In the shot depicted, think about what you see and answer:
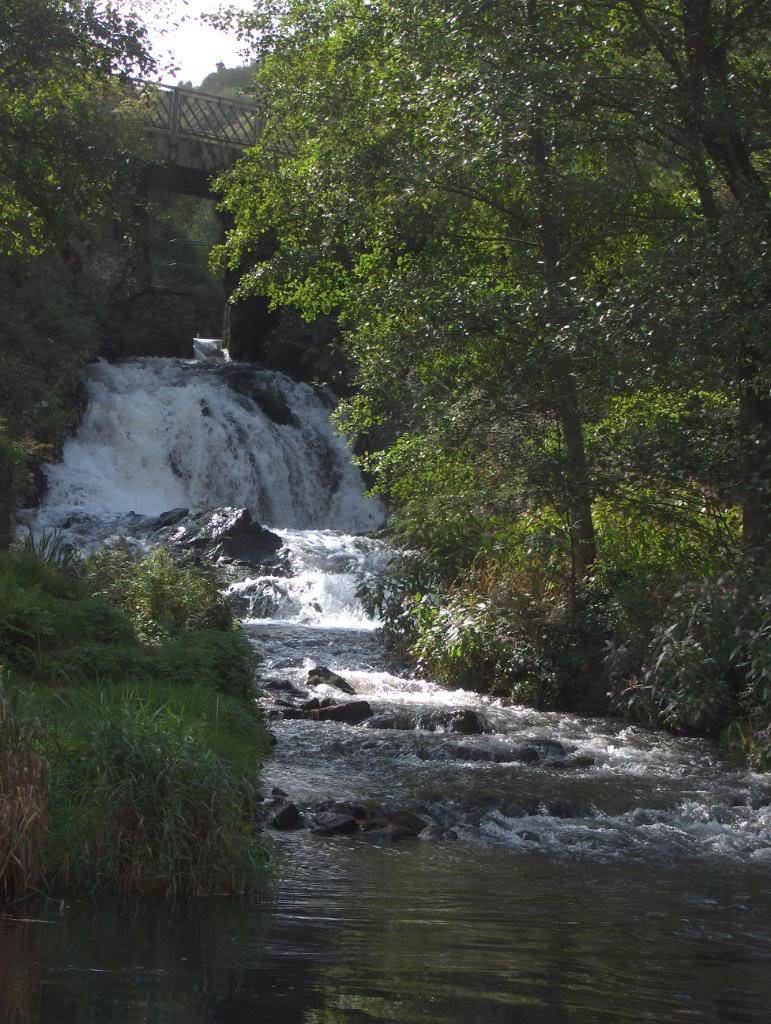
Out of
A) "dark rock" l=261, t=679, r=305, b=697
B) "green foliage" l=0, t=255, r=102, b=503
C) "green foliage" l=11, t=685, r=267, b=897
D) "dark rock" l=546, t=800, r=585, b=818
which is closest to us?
"green foliage" l=11, t=685, r=267, b=897

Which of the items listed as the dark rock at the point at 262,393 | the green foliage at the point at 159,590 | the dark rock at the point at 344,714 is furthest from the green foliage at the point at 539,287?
the dark rock at the point at 262,393

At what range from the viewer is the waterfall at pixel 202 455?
2611cm

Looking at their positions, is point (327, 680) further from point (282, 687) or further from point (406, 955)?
point (406, 955)

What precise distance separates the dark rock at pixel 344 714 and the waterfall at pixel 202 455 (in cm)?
1294

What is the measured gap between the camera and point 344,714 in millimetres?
12367

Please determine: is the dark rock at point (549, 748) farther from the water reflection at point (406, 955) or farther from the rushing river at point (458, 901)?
the water reflection at point (406, 955)

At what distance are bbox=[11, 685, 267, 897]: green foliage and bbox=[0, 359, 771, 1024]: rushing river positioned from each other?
20 cm

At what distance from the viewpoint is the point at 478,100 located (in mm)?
11469

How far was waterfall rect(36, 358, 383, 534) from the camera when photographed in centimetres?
2611

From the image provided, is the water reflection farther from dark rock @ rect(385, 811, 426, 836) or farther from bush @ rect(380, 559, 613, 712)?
bush @ rect(380, 559, 613, 712)

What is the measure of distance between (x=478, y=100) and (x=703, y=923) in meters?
8.07

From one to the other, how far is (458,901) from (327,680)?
26.0 ft

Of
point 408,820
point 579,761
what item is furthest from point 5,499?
point 408,820

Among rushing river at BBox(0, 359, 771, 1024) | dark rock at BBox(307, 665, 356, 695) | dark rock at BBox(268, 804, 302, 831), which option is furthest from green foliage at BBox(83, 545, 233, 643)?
dark rock at BBox(268, 804, 302, 831)
